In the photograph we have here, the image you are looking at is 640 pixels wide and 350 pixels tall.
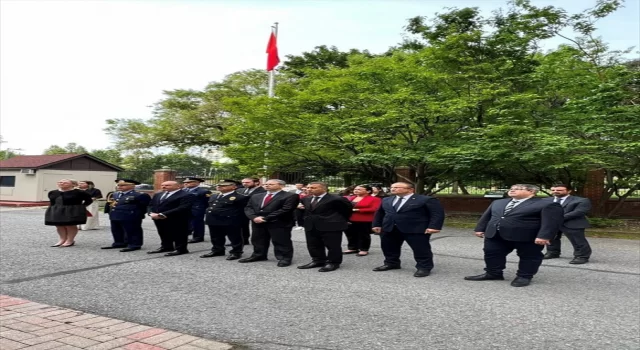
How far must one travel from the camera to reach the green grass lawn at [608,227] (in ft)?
45.2

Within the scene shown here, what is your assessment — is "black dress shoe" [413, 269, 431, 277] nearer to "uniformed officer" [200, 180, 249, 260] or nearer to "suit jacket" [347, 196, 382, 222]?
"suit jacket" [347, 196, 382, 222]

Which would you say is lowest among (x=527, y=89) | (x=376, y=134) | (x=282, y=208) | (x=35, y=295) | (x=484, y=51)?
(x=35, y=295)

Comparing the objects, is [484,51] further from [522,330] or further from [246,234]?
[522,330]

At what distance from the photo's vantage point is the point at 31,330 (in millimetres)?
4254

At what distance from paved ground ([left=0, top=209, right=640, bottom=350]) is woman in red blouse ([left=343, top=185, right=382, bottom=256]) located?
0.74 metres

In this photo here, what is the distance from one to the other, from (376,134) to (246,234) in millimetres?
6580

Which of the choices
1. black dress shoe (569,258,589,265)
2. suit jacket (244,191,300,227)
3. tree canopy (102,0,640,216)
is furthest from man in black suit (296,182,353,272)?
tree canopy (102,0,640,216)

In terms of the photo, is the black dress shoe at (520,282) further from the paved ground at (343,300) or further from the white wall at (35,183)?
the white wall at (35,183)

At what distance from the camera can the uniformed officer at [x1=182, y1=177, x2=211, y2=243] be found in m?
10.7

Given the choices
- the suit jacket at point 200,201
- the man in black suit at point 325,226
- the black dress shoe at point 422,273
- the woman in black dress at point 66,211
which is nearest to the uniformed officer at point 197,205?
the suit jacket at point 200,201

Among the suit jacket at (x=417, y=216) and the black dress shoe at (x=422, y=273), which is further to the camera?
the suit jacket at (x=417, y=216)

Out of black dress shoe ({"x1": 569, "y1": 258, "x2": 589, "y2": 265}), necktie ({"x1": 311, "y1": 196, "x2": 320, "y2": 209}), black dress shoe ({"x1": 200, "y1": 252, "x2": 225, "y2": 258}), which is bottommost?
black dress shoe ({"x1": 200, "y1": 252, "x2": 225, "y2": 258})

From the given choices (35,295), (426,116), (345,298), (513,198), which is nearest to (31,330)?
(35,295)

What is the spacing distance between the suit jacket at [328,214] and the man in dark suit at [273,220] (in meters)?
0.39
